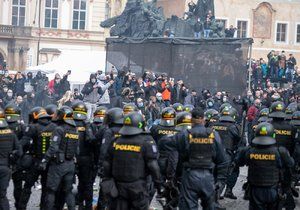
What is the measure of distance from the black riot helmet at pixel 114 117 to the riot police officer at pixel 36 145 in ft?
2.92

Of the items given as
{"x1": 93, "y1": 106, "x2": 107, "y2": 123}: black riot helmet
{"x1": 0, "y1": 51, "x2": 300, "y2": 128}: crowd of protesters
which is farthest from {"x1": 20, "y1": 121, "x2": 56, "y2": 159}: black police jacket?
{"x1": 0, "y1": 51, "x2": 300, "y2": 128}: crowd of protesters

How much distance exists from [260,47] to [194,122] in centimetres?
4203

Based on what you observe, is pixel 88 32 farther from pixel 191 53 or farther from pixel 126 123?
pixel 126 123

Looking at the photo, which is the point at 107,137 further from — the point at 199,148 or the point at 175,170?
the point at 199,148

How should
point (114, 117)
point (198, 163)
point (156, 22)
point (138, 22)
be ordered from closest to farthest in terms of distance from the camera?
1. point (198, 163)
2. point (114, 117)
3. point (156, 22)
4. point (138, 22)

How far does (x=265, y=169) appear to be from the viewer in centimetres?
1348

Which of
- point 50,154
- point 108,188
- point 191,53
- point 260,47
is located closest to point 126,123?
point 108,188

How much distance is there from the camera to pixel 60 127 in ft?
47.1

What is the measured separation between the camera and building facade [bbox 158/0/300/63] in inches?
2116

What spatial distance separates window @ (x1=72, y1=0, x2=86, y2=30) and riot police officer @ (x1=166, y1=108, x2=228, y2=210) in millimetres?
47072

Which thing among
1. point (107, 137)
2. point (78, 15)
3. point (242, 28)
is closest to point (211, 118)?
point (107, 137)

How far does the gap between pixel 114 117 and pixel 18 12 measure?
1775 inches

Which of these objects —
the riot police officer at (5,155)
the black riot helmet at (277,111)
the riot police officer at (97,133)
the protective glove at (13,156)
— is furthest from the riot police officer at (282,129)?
the riot police officer at (5,155)

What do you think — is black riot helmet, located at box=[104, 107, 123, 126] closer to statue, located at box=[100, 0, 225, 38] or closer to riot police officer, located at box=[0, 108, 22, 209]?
riot police officer, located at box=[0, 108, 22, 209]
